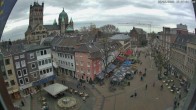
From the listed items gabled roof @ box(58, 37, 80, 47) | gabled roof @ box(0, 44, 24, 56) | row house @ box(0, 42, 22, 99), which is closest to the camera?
row house @ box(0, 42, 22, 99)

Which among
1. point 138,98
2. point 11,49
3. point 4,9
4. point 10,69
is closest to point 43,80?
point 10,69

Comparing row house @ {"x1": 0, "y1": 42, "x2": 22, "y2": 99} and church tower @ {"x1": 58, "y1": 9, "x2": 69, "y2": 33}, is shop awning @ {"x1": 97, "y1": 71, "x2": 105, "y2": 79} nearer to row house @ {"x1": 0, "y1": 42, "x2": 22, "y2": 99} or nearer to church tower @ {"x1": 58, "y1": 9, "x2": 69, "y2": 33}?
row house @ {"x1": 0, "y1": 42, "x2": 22, "y2": 99}

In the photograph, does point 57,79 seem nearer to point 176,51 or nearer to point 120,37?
point 176,51

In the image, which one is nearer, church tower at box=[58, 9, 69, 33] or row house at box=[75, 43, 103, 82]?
row house at box=[75, 43, 103, 82]

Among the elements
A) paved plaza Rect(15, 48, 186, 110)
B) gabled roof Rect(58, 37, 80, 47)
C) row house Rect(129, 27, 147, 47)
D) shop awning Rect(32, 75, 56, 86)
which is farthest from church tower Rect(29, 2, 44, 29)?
paved plaza Rect(15, 48, 186, 110)

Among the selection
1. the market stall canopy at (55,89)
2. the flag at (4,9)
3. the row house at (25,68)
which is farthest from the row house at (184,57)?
the flag at (4,9)
